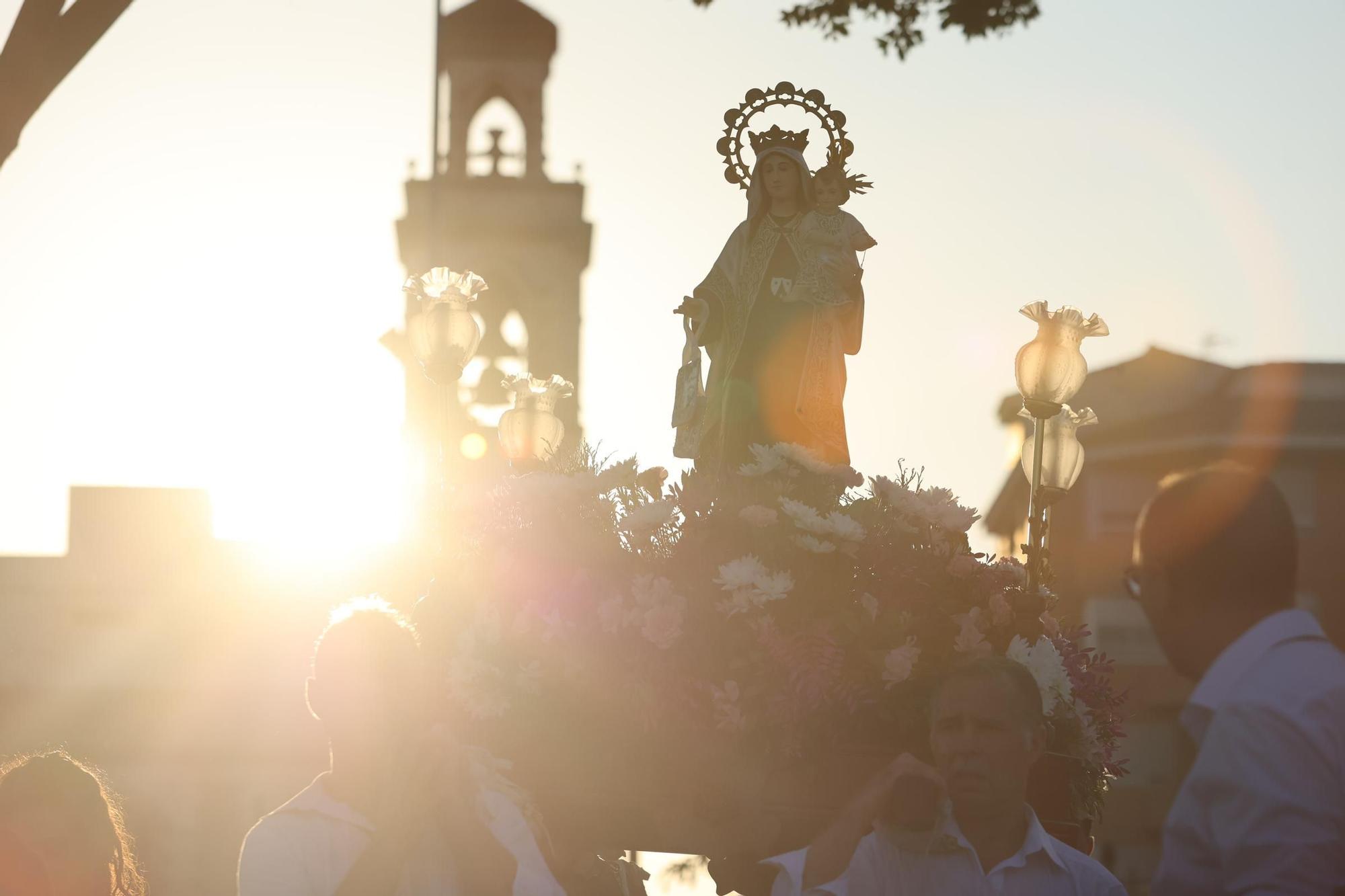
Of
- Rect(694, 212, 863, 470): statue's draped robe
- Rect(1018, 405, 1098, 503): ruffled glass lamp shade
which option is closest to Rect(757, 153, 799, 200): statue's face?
Rect(694, 212, 863, 470): statue's draped robe

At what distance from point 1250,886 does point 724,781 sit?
2830mm

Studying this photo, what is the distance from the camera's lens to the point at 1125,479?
39812 mm

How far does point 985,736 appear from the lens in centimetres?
504

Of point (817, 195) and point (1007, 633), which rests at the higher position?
point (817, 195)

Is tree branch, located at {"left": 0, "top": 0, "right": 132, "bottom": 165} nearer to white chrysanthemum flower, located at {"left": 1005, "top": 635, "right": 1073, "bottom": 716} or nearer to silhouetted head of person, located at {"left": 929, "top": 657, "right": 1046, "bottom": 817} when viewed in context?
white chrysanthemum flower, located at {"left": 1005, "top": 635, "right": 1073, "bottom": 716}

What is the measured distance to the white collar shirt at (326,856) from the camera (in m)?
5.10

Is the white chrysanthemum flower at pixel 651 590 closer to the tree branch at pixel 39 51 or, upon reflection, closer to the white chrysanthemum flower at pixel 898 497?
the white chrysanthemum flower at pixel 898 497

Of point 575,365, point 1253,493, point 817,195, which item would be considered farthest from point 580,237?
point 1253,493

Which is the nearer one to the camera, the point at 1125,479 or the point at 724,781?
the point at 724,781

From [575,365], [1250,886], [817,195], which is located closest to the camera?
[1250,886]

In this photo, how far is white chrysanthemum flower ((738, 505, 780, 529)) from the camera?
21.8 ft

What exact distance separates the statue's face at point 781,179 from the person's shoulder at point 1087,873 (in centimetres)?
398

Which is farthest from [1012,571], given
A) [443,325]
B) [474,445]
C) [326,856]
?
[474,445]

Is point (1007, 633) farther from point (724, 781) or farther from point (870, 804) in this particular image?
point (870, 804)
